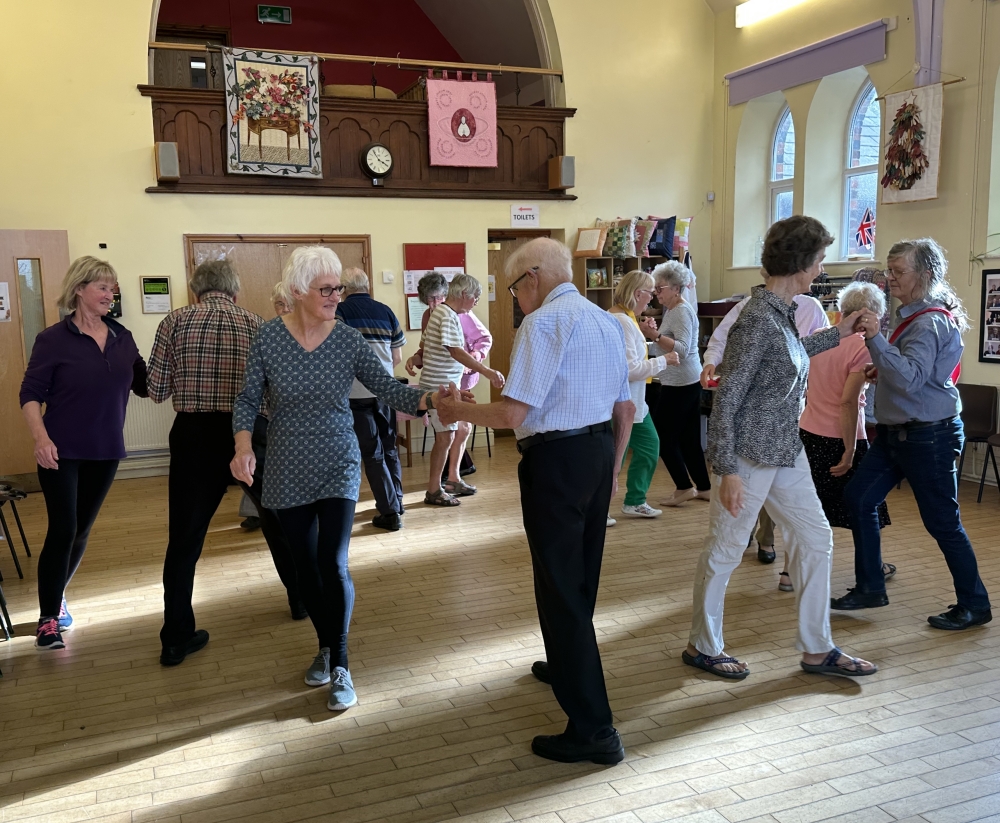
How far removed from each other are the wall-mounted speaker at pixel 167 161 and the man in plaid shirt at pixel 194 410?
4559 mm

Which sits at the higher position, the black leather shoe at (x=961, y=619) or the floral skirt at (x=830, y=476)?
the floral skirt at (x=830, y=476)

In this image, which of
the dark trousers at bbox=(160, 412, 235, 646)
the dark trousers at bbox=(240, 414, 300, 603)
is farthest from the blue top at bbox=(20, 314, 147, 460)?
the dark trousers at bbox=(240, 414, 300, 603)

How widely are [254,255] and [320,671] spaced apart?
577 cm

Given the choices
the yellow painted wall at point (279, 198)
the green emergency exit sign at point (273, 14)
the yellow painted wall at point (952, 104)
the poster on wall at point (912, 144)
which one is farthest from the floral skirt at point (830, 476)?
the green emergency exit sign at point (273, 14)

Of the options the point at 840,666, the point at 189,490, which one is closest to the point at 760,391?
the point at 840,666

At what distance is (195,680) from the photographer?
3559mm

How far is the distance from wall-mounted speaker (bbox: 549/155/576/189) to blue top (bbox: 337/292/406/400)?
13.1 feet

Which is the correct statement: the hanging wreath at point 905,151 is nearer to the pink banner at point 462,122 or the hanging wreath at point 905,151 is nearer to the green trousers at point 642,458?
the green trousers at point 642,458

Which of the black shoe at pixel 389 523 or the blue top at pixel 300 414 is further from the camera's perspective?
the black shoe at pixel 389 523

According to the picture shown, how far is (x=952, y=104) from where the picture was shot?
7062 millimetres

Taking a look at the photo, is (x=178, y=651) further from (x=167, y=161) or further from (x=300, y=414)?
(x=167, y=161)

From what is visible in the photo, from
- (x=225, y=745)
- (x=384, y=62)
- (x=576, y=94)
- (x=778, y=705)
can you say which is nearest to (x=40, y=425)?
(x=225, y=745)

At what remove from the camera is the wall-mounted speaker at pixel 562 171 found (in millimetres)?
9133

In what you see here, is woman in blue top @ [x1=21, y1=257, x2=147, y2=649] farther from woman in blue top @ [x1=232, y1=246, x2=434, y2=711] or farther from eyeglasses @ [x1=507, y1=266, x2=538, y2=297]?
eyeglasses @ [x1=507, y1=266, x2=538, y2=297]
